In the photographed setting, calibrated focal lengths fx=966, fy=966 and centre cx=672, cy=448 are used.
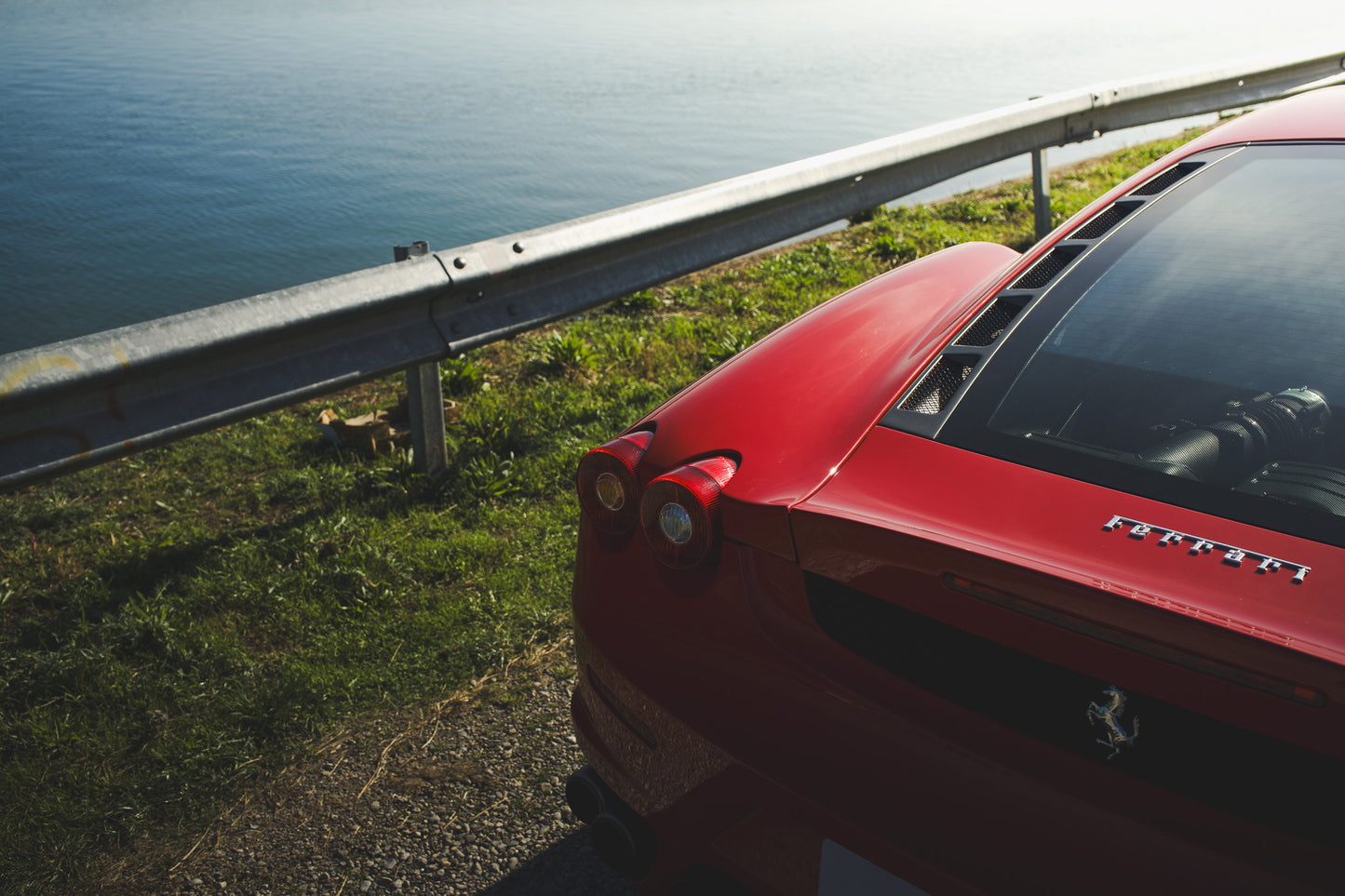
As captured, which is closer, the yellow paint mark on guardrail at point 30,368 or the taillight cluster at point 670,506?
the taillight cluster at point 670,506

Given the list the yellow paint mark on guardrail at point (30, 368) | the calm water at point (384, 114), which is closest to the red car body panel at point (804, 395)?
the yellow paint mark on guardrail at point (30, 368)

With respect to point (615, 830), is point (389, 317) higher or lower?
higher

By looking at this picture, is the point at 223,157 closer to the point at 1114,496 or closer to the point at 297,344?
the point at 297,344

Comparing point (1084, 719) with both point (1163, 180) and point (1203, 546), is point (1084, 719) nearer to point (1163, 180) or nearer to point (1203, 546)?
point (1203, 546)

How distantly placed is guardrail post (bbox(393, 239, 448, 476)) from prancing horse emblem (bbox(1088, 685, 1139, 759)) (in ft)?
8.50

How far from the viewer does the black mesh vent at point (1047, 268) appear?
195cm

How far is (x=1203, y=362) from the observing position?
5.40 ft

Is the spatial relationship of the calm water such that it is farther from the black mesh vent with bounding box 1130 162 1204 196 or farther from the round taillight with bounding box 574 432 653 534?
the black mesh vent with bounding box 1130 162 1204 196

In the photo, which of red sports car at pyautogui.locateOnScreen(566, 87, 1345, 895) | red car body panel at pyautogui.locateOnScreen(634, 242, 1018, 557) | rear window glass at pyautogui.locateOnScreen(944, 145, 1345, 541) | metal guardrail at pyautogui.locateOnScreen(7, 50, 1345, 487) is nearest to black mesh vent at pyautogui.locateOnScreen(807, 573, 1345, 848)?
red sports car at pyautogui.locateOnScreen(566, 87, 1345, 895)

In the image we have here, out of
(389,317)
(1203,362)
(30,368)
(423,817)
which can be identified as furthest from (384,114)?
(1203,362)

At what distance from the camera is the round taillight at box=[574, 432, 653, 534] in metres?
1.75

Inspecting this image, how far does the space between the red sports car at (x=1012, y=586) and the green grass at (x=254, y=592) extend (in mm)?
1074

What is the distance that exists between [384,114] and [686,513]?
→ 8.56m

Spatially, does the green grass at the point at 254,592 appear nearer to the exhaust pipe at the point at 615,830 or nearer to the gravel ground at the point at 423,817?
the gravel ground at the point at 423,817
